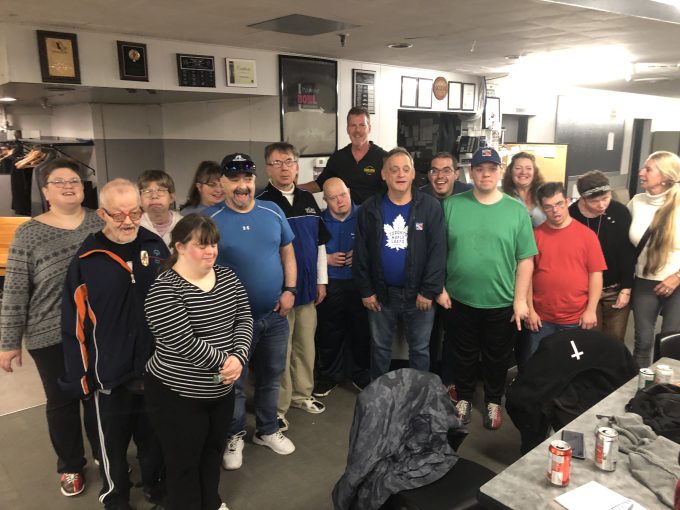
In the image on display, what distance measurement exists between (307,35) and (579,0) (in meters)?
1.82

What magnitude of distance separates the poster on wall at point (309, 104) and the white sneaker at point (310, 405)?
2.46m

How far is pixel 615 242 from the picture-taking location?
3146 mm

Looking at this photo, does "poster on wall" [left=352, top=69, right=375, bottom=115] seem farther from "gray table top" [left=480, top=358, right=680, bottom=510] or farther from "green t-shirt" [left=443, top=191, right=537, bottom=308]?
"gray table top" [left=480, top=358, right=680, bottom=510]

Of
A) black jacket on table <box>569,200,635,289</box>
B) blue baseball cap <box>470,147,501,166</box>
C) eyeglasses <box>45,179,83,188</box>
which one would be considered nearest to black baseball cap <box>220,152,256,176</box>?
eyeglasses <box>45,179,83,188</box>

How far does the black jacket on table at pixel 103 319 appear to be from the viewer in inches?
79.6

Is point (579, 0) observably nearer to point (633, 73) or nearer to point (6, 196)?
point (633, 73)

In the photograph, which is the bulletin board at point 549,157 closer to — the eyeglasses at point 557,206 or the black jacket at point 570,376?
the eyeglasses at point 557,206

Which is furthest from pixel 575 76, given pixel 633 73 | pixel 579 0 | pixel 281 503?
pixel 281 503

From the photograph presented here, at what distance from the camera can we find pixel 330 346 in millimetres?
3551

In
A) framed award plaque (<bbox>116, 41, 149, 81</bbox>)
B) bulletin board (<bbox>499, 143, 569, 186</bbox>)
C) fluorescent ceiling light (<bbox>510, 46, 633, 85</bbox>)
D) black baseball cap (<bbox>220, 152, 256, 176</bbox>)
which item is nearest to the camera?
black baseball cap (<bbox>220, 152, 256, 176</bbox>)

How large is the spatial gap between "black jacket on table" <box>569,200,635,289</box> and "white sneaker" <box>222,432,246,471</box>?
238 centimetres

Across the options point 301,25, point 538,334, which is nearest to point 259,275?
point 538,334

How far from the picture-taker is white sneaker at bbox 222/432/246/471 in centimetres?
270

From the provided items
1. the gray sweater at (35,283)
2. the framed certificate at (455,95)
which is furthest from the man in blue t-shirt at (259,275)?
the framed certificate at (455,95)
